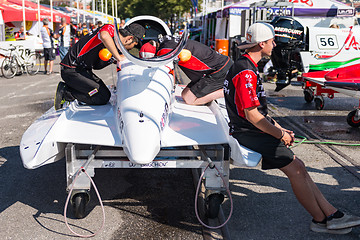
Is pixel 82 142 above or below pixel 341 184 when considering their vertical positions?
above

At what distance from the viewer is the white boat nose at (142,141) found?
3674 millimetres

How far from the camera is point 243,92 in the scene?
3.43 m

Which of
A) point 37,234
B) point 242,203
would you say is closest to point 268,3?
point 242,203

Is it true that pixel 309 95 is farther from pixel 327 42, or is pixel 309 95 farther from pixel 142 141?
pixel 142 141

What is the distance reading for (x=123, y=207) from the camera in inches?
172

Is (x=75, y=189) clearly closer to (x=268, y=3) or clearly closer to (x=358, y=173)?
(x=358, y=173)

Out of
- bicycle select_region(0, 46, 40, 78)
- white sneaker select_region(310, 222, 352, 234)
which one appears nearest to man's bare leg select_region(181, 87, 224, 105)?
white sneaker select_region(310, 222, 352, 234)

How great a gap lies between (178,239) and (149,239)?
0.27 meters

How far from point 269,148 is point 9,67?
13.1 meters

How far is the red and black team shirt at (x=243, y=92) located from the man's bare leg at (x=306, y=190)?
0.48 meters

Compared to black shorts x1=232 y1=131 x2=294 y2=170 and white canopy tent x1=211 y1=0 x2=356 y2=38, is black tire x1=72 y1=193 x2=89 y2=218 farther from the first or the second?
white canopy tent x1=211 y1=0 x2=356 y2=38

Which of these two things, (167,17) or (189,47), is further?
(167,17)

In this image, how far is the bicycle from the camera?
14.4 m

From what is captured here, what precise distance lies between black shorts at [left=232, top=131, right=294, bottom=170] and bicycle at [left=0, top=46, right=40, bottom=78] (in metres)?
12.6
